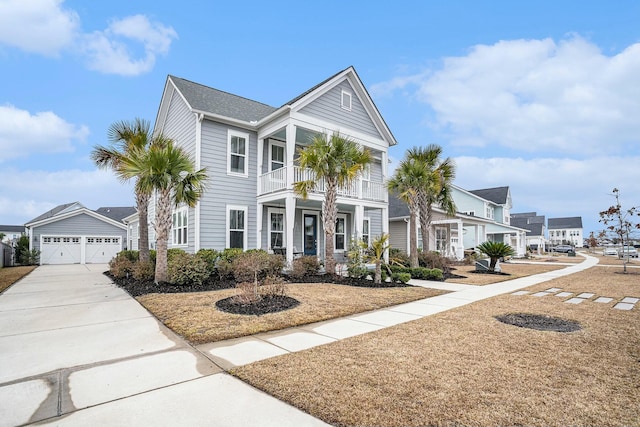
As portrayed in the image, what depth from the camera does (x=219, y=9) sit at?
45.0 ft

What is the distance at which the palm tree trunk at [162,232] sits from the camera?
33.7 feet

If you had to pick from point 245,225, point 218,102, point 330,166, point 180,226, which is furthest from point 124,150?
point 330,166

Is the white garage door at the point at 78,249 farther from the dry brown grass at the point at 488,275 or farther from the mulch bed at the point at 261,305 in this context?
the dry brown grass at the point at 488,275

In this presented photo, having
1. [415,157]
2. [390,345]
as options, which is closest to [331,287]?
[390,345]

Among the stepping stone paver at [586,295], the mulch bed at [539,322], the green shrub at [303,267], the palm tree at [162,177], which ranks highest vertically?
the palm tree at [162,177]

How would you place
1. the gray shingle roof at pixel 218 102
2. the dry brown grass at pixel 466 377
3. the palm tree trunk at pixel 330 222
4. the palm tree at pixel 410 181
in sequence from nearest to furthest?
the dry brown grass at pixel 466 377 < the palm tree trunk at pixel 330 222 < the gray shingle roof at pixel 218 102 < the palm tree at pixel 410 181

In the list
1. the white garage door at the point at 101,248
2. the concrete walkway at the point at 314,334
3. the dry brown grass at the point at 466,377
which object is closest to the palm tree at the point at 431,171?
the concrete walkway at the point at 314,334

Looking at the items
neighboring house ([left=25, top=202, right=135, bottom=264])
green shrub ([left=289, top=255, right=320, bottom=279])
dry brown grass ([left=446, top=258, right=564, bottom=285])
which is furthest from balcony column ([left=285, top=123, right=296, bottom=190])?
neighboring house ([left=25, top=202, right=135, bottom=264])

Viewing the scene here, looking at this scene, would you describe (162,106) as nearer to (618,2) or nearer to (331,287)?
(331,287)

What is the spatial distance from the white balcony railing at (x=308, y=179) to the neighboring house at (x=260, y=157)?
4 centimetres

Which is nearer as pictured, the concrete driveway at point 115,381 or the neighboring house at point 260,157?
the concrete driveway at point 115,381

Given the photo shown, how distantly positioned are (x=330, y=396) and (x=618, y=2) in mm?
14053

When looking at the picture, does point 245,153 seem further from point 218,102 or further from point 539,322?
point 539,322

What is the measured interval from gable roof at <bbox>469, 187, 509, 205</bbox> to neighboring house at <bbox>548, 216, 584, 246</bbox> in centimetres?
4903
